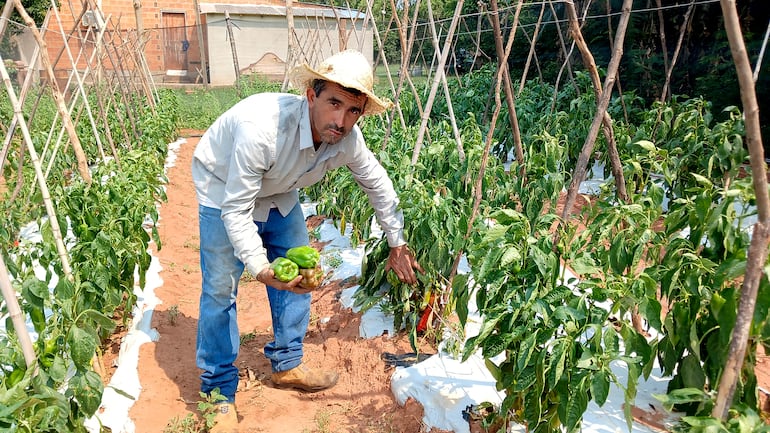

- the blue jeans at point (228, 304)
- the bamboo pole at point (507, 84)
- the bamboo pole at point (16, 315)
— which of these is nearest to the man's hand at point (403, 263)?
the blue jeans at point (228, 304)

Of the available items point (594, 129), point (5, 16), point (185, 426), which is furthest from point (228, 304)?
point (5, 16)

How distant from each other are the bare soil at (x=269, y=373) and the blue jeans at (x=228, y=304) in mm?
179

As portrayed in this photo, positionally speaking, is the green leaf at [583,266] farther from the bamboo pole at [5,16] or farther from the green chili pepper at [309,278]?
the bamboo pole at [5,16]

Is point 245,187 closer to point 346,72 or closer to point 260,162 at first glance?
point 260,162

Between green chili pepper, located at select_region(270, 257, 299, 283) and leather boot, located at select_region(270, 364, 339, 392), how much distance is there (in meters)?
0.75

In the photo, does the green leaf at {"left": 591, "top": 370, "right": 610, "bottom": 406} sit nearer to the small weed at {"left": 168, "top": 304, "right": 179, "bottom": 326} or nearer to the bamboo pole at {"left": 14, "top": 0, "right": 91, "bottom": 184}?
the small weed at {"left": 168, "top": 304, "right": 179, "bottom": 326}

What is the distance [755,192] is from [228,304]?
190 cm

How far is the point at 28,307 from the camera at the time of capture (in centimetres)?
213

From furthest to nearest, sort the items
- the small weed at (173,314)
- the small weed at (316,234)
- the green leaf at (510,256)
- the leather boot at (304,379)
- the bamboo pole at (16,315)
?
1. the small weed at (316,234)
2. the small weed at (173,314)
3. the leather boot at (304,379)
4. the green leaf at (510,256)
5. the bamboo pole at (16,315)

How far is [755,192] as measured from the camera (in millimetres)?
1200

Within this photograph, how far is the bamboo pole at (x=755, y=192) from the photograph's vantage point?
1143 millimetres

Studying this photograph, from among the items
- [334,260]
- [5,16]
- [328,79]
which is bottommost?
[334,260]

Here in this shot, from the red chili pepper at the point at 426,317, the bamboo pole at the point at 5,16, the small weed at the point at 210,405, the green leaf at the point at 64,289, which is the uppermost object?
the bamboo pole at the point at 5,16

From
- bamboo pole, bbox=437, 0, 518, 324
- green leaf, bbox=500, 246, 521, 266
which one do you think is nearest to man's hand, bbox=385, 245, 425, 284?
bamboo pole, bbox=437, 0, 518, 324
